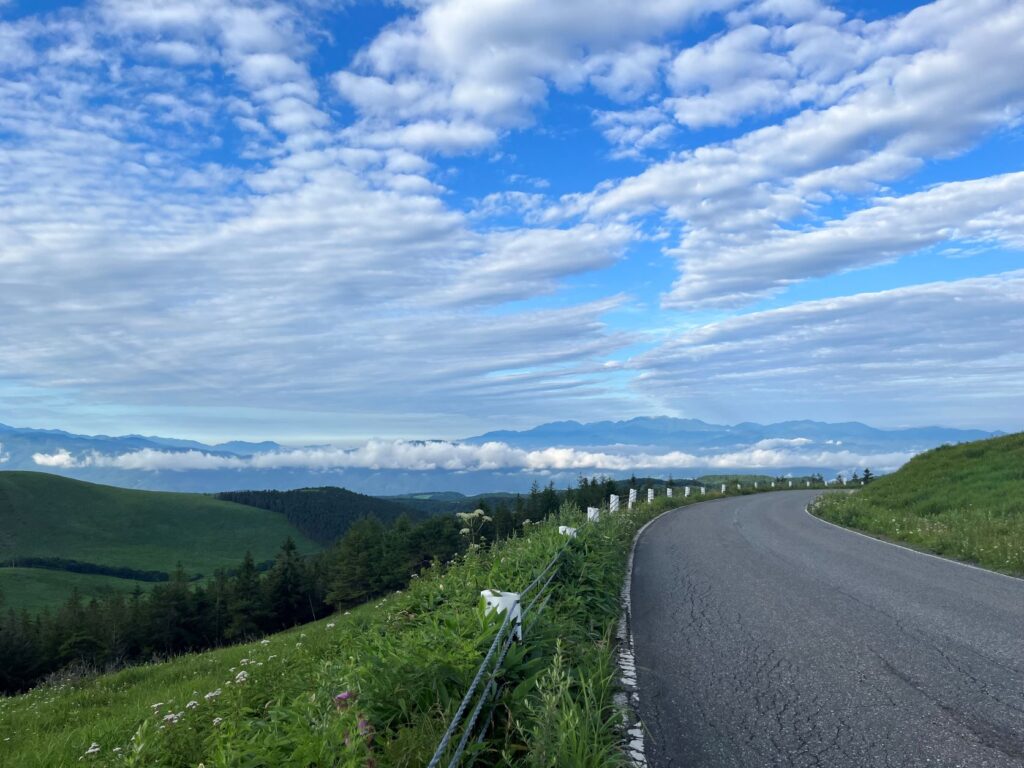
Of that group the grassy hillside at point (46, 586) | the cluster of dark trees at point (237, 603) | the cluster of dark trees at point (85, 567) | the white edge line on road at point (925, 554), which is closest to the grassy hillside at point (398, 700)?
the white edge line on road at point (925, 554)

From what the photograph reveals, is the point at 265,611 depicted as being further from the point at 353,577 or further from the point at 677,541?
the point at 677,541

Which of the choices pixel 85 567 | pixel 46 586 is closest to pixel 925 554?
pixel 46 586

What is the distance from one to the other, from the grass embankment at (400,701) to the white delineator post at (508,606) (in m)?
0.13

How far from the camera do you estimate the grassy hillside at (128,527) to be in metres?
153

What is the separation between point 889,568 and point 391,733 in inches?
449

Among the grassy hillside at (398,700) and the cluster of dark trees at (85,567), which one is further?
the cluster of dark trees at (85,567)

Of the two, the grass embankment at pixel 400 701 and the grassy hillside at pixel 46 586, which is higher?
the grass embankment at pixel 400 701

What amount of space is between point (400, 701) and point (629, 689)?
246cm

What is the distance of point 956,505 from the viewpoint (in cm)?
2108

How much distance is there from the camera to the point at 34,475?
187500 mm

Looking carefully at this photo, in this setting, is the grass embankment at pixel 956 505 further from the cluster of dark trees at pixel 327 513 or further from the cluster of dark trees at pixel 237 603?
the cluster of dark trees at pixel 327 513

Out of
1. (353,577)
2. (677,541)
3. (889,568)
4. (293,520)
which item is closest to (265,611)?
(353,577)

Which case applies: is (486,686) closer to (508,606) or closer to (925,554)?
(508,606)

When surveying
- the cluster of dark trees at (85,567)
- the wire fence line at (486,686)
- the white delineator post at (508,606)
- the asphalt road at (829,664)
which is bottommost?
the cluster of dark trees at (85,567)
